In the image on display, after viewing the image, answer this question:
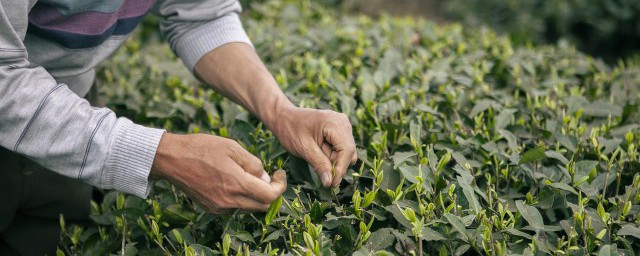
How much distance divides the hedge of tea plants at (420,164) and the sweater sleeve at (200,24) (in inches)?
10.5

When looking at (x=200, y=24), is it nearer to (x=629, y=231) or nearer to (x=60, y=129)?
(x=60, y=129)

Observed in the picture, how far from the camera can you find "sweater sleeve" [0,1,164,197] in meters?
1.61

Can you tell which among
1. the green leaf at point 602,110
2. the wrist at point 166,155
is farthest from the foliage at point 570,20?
the wrist at point 166,155

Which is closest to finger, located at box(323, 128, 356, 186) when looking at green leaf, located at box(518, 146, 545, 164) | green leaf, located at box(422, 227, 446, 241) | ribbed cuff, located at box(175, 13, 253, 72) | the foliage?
green leaf, located at box(422, 227, 446, 241)

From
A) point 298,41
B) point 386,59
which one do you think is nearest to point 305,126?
point 386,59

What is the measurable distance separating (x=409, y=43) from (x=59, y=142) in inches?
88.2

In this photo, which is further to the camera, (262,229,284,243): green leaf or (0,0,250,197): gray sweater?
(262,229,284,243): green leaf

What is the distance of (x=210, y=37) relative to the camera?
93.0 inches

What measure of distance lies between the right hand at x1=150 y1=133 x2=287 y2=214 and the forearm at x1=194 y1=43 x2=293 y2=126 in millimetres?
432

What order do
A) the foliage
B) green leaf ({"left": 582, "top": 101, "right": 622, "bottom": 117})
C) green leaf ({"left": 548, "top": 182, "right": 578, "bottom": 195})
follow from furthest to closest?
the foliage < green leaf ({"left": 582, "top": 101, "right": 622, "bottom": 117}) < green leaf ({"left": 548, "top": 182, "right": 578, "bottom": 195})

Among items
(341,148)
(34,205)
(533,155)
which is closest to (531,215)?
(533,155)

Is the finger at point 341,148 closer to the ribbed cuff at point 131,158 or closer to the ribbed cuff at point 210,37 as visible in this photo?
the ribbed cuff at point 131,158

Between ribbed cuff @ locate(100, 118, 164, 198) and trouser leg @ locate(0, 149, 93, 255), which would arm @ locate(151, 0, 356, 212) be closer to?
ribbed cuff @ locate(100, 118, 164, 198)

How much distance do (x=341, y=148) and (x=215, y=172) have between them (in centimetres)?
38
